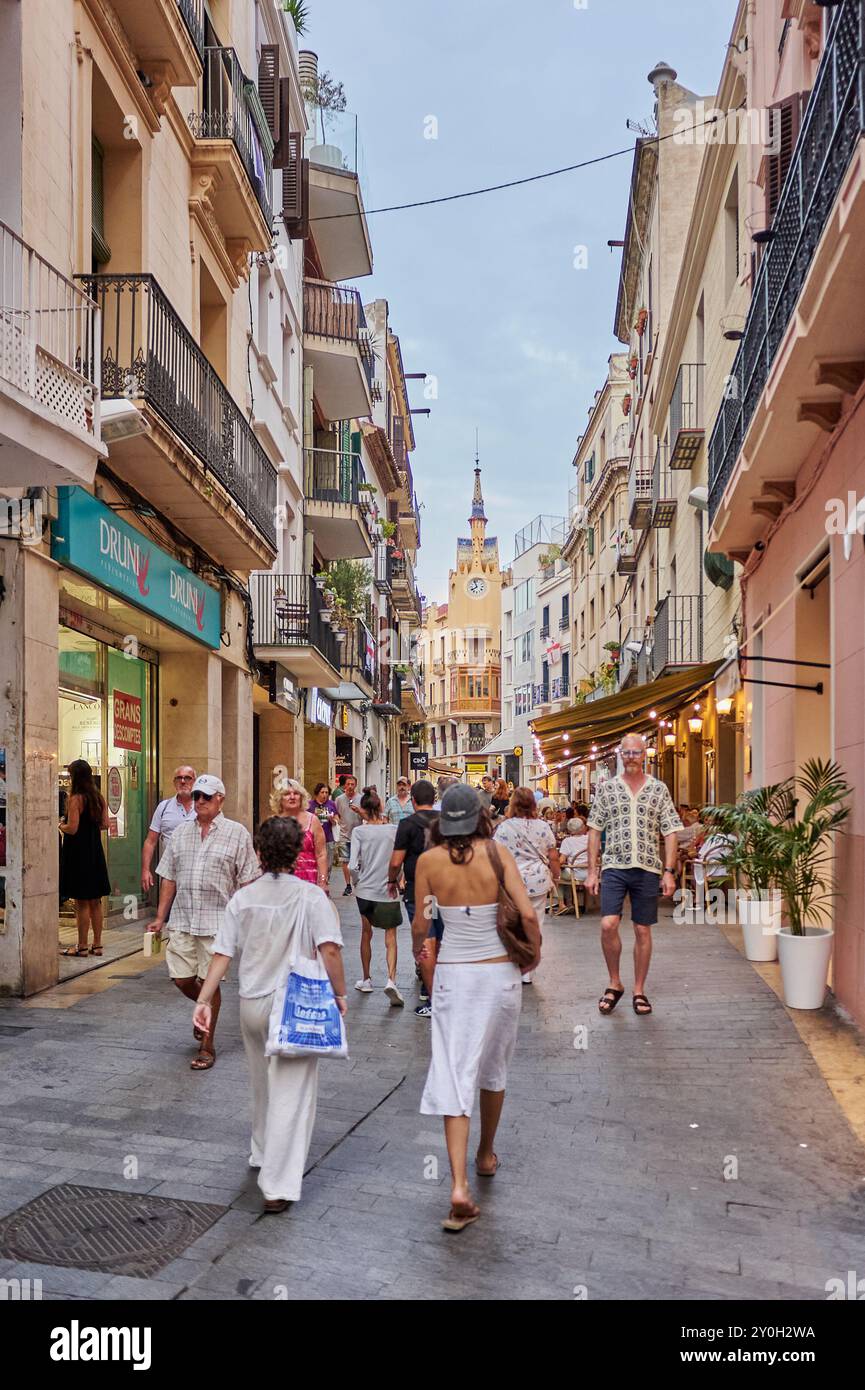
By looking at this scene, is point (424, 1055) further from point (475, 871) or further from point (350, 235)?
point (350, 235)

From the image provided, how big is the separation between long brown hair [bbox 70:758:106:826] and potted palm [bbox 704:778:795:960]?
527 cm

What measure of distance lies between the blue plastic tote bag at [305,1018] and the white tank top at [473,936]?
503mm

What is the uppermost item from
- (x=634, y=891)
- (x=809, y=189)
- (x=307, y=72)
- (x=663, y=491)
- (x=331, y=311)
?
(x=307, y=72)

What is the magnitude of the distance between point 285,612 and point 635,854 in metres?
11.9

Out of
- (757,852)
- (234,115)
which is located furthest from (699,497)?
(757,852)

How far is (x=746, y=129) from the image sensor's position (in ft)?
49.4

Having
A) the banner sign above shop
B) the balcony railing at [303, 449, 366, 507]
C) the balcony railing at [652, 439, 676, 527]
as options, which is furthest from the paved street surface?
the balcony railing at [303, 449, 366, 507]

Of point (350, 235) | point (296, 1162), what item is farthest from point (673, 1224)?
point (350, 235)

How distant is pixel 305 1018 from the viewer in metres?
4.75

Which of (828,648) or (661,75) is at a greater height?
(661,75)

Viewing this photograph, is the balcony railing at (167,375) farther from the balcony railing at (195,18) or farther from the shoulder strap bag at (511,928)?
the shoulder strap bag at (511,928)

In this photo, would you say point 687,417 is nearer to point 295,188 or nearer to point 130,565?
point 295,188

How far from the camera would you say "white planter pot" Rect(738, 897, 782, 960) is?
33.5 ft

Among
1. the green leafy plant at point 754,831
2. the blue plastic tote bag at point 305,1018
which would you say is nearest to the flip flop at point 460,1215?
the blue plastic tote bag at point 305,1018
